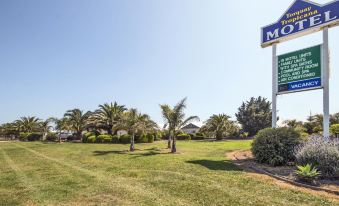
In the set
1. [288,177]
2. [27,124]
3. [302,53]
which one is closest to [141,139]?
[302,53]

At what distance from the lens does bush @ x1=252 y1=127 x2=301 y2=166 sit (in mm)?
12872

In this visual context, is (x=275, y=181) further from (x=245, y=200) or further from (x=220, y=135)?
(x=220, y=135)

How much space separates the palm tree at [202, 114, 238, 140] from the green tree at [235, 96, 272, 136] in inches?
546

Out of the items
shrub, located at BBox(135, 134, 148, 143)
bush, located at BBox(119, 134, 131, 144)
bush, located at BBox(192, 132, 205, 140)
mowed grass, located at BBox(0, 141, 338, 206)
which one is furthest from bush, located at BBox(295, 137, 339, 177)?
bush, located at BBox(192, 132, 205, 140)

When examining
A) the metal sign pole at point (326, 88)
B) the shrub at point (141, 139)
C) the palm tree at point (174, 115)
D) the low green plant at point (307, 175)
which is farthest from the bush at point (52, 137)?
the low green plant at point (307, 175)

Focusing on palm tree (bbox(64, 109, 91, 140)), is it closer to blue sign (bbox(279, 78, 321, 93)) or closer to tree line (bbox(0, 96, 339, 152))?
tree line (bbox(0, 96, 339, 152))

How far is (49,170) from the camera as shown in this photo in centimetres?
1279

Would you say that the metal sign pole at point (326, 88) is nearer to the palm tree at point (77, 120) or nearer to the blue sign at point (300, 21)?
the blue sign at point (300, 21)

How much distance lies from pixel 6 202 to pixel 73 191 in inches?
75.0

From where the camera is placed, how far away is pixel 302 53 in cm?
1467

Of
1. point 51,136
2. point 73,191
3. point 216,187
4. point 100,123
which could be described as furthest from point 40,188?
point 51,136

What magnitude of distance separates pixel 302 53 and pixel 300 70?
993mm

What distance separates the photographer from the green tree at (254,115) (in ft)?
180

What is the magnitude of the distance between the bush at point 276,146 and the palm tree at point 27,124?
63.0m
